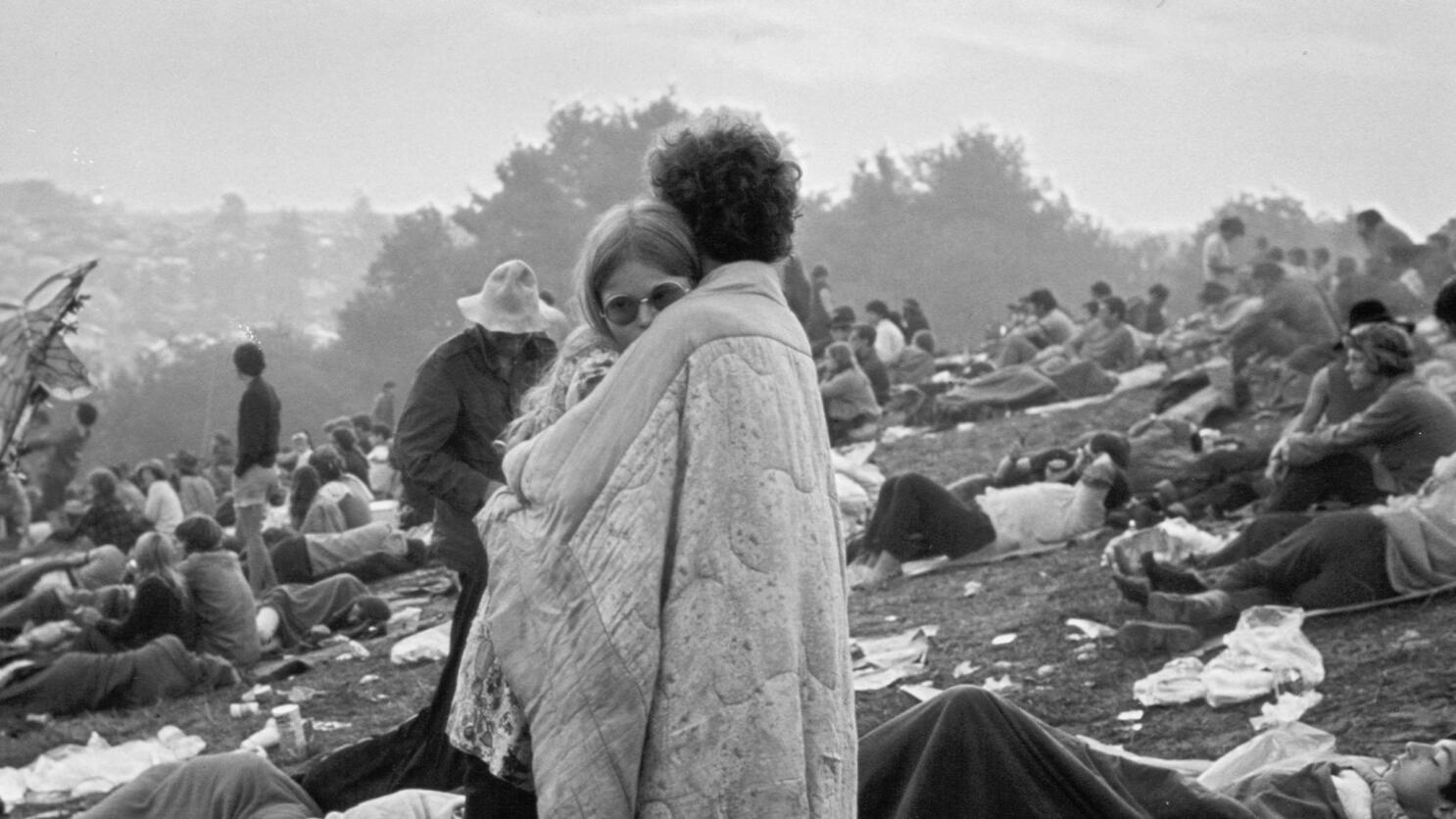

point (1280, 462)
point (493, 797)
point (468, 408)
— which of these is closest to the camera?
point (493, 797)

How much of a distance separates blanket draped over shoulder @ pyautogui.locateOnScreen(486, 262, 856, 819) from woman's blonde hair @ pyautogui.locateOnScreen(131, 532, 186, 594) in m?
7.09

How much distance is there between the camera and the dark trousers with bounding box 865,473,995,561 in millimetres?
9742

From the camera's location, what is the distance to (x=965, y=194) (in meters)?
49.0

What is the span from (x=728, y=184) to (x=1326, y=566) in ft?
16.2

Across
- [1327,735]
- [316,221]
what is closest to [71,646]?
[1327,735]

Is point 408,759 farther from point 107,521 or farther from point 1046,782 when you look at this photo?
point 107,521

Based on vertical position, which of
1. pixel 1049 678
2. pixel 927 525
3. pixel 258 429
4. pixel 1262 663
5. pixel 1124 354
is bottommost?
pixel 1049 678

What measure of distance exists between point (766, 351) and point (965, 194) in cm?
4710

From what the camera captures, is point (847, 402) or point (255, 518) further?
point (847, 402)

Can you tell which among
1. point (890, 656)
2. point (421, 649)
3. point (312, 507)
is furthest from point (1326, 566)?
point (312, 507)

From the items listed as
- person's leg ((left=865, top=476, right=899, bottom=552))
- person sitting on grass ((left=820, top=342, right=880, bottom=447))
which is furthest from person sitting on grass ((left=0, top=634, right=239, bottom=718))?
person sitting on grass ((left=820, top=342, right=880, bottom=447))

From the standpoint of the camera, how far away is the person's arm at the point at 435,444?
5.95 metres

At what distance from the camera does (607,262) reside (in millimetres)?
2906

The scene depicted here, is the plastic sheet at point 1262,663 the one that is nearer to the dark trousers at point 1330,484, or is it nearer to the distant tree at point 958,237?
the dark trousers at point 1330,484
